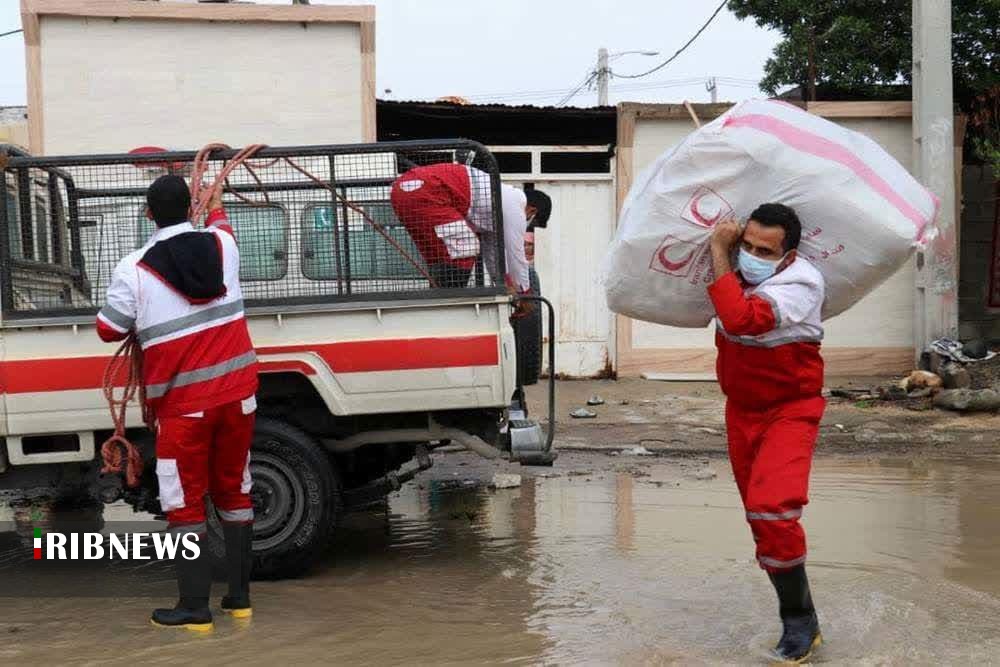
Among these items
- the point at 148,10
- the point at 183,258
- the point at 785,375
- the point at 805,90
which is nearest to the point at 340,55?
the point at 148,10

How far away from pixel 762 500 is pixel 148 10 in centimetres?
974

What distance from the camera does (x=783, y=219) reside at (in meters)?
4.46

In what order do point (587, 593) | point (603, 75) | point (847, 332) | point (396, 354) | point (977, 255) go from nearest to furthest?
point (587, 593), point (396, 354), point (847, 332), point (977, 255), point (603, 75)

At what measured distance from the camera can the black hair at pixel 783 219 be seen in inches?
175

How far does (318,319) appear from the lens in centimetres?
559

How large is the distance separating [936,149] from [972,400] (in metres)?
2.98

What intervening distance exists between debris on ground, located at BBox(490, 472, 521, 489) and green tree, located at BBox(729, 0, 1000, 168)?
737 centimetres

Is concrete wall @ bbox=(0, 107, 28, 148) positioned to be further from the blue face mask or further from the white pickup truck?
the blue face mask

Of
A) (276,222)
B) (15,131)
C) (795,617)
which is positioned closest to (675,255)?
(795,617)

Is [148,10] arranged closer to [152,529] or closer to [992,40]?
[152,529]

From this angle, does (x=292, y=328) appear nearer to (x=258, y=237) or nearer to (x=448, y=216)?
(x=258, y=237)

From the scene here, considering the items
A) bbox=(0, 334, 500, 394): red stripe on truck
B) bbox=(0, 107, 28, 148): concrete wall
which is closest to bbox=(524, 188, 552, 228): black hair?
bbox=(0, 334, 500, 394): red stripe on truck

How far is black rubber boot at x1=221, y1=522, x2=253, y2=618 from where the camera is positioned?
5.10 m

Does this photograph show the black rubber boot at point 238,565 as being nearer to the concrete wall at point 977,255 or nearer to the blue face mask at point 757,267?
the blue face mask at point 757,267
